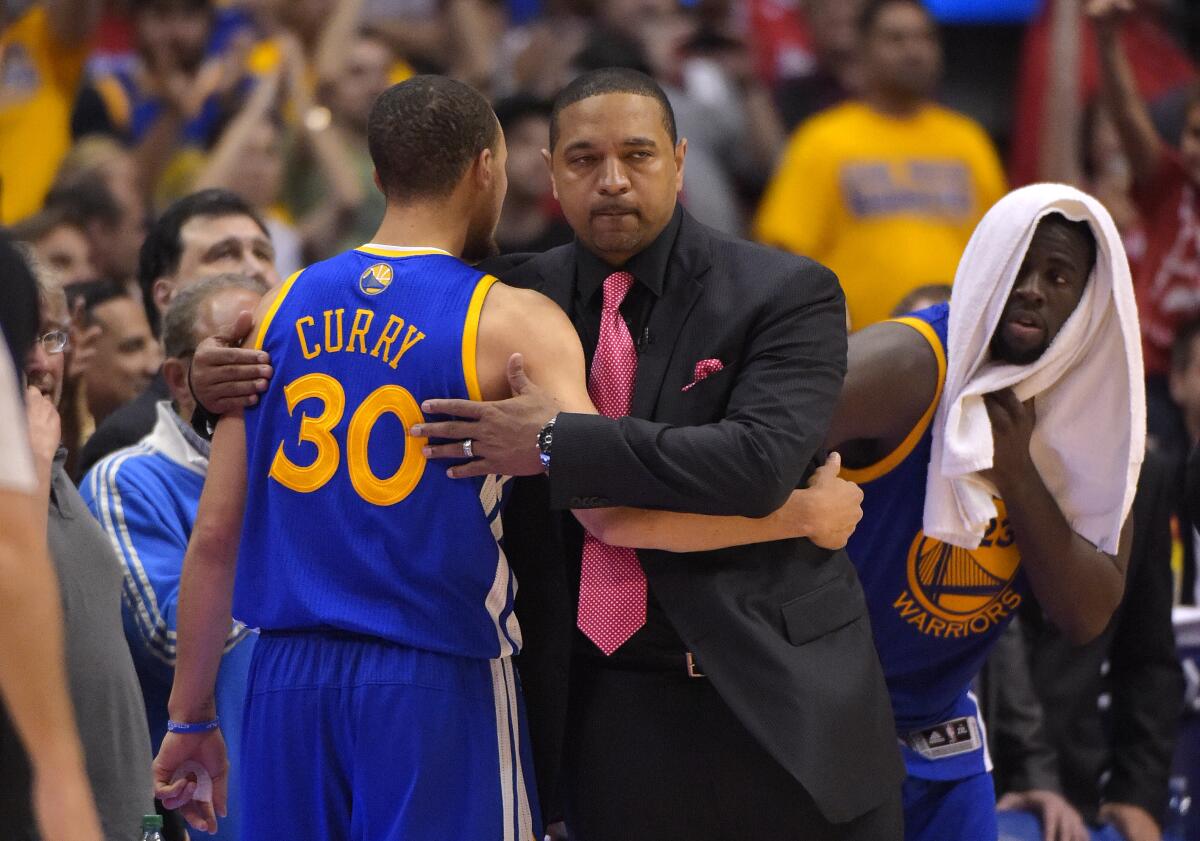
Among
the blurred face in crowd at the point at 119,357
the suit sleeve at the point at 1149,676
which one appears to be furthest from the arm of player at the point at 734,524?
the blurred face in crowd at the point at 119,357

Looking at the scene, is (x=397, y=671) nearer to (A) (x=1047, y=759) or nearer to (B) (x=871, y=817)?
(B) (x=871, y=817)

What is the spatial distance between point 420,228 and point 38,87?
15.3 ft

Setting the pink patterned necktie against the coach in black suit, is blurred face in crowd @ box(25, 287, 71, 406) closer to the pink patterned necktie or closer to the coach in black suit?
the coach in black suit

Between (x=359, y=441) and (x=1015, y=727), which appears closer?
(x=359, y=441)

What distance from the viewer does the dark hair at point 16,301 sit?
2529mm

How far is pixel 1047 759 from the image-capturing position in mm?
4840

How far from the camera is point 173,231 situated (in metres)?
5.27

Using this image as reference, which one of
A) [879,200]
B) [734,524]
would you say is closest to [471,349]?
[734,524]

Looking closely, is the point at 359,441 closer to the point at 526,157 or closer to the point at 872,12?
the point at 526,157

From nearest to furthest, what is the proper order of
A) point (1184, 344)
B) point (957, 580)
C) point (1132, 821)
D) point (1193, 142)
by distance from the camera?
1. point (957, 580)
2. point (1132, 821)
3. point (1184, 344)
4. point (1193, 142)

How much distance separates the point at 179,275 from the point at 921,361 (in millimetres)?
2363

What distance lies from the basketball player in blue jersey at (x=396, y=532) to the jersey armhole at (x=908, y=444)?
66 cm

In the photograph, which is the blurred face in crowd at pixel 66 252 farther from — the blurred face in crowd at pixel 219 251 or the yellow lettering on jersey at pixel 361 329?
the yellow lettering on jersey at pixel 361 329

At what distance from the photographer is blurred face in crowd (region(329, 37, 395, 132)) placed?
7703 millimetres
